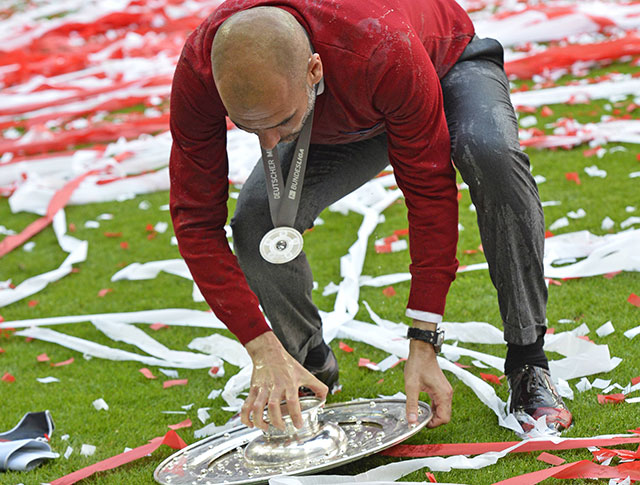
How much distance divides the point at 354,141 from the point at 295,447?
1.03 meters

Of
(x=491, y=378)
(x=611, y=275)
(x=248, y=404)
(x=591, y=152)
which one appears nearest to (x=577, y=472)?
(x=491, y=378)

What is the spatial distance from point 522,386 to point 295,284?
0.81 meters

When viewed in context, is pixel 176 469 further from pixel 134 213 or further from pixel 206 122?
pixel 134 213

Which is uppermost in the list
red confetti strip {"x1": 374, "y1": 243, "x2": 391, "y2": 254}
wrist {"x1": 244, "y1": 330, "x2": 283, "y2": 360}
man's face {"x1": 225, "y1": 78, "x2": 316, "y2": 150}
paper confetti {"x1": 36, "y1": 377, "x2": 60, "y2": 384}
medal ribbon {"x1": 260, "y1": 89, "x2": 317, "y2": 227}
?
man's face {"x1": 225, "y1": 78, "x2": 316, "y2": 150}

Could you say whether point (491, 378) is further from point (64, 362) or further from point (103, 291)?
point (103, 291)

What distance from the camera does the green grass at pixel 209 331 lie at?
8.66 ft

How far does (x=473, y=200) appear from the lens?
2.51 metres

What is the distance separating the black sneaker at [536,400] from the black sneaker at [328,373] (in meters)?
0.69

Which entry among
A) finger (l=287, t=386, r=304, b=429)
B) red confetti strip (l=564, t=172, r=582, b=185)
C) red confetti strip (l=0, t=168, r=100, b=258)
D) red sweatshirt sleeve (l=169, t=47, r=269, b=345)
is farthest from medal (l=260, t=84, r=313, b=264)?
red confetti strip (l=0, t=168, r=100, b=258)

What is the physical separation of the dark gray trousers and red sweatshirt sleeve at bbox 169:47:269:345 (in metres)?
0.24

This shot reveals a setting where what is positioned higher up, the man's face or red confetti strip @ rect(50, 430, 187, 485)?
the man's face

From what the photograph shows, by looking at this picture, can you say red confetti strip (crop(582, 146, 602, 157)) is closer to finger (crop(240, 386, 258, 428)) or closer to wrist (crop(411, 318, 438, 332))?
wrist (crop(411, 318, 438, 332))

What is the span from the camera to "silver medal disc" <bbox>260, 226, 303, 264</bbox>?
2531 mm

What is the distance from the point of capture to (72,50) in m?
11.4
